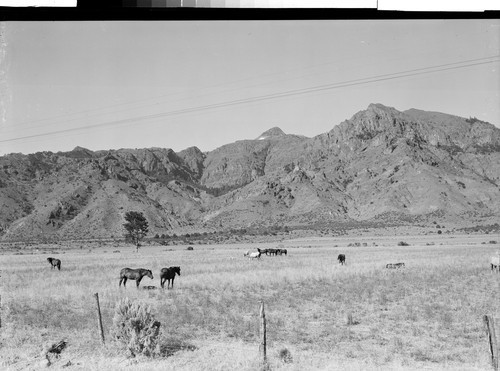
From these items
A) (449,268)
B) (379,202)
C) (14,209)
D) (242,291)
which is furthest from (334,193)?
(242,291)

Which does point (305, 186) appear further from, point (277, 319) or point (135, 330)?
point (135, 330)

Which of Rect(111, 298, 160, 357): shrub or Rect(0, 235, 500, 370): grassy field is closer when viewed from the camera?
Rect(0, 235, 500, 370): grassy field

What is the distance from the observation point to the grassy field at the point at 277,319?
9891 millimetres

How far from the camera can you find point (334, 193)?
121000mm

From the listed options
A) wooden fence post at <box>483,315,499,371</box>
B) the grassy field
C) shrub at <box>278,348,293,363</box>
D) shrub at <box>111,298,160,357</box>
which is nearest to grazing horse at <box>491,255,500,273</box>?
the grassy field

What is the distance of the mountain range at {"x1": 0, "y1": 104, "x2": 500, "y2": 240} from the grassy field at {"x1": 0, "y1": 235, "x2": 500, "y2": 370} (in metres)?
47.2

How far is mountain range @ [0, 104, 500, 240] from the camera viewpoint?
243 ft

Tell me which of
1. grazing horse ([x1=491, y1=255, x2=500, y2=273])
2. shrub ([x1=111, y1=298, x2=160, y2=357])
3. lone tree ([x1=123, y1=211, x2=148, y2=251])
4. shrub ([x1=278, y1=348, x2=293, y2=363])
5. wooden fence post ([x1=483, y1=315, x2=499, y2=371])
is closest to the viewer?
wooden fence post ([x1=483, y1=315, x2=499, y2=371])

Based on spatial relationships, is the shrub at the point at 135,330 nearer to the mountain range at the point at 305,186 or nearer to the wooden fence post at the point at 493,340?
the wooden fence post at the point at 493,340

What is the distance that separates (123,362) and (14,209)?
212 feet

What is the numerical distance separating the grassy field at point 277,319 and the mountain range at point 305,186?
155ft

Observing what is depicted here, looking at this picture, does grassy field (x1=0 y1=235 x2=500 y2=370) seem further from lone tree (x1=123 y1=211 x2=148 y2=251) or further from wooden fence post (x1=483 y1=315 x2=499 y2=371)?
lone tree (x1=123 y1=211 x2=148 y2=251)

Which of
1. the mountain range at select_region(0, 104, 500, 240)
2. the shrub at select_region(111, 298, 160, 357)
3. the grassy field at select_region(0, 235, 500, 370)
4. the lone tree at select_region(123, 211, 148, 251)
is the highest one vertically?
the mountain range at select_region(0, 104, 500, 240)

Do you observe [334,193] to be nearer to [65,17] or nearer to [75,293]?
[75,293]
